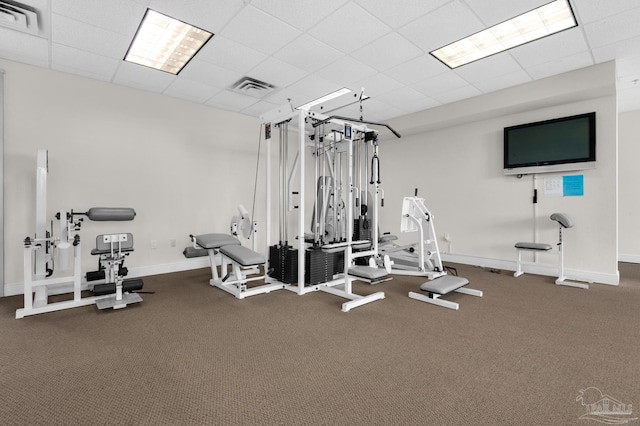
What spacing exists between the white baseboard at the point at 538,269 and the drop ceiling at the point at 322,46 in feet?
9.15

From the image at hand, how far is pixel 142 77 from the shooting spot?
13.3ft

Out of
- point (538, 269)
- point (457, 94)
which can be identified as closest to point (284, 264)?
point (457, 94)

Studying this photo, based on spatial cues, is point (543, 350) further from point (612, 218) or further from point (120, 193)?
point (120, 193)

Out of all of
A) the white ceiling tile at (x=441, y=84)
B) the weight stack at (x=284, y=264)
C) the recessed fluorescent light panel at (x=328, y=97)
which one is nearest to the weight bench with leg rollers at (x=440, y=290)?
the weight stack at (x=284, y=264)

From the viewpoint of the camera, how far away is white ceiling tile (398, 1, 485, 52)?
277cm

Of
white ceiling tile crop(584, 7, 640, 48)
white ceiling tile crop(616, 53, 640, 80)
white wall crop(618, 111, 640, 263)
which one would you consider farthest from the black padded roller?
white wall crop(618, 111, 640, 263)

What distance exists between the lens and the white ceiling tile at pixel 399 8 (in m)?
2.62

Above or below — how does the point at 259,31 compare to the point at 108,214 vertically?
above

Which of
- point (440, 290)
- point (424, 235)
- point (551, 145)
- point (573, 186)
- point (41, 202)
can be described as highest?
point (551, 145)

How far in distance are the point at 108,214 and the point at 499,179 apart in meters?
5.77

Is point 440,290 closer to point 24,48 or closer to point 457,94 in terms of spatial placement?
point 457,94

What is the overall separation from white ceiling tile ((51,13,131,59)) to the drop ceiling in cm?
1

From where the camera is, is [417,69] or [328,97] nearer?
[417,69]

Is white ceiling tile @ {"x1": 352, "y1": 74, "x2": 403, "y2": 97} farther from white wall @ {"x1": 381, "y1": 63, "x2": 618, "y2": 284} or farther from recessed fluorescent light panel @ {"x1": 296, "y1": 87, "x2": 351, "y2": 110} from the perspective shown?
white wall @ {"x1": 381, "y1": 63, "x2": 618, "y2": 284}
